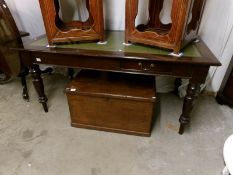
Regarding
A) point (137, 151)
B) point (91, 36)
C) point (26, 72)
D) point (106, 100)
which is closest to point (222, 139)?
point (137, 151)

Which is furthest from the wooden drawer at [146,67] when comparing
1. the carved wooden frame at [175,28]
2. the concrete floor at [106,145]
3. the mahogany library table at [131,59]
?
the concrete floor at [106,145]

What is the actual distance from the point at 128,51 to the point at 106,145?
0.69m

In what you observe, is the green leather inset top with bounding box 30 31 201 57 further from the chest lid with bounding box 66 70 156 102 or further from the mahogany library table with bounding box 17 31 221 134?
the chest lid with bounding box 66 70 156 102

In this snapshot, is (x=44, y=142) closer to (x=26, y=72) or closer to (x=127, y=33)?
(x=26, y=72)

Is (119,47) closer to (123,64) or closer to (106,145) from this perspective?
(123,64)

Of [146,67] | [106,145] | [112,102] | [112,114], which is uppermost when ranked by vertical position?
[146,67]

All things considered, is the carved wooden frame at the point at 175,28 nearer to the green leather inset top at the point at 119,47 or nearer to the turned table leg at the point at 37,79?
the green leather inset top at the point at 119,47

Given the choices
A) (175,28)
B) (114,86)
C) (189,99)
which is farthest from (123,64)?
(189,99)

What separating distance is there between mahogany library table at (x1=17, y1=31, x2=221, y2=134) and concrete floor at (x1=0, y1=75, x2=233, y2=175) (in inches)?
8.9

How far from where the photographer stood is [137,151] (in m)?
1.28

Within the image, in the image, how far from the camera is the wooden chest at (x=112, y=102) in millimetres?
1226

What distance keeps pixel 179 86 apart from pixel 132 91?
0.72m

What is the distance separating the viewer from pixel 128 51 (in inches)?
45.0

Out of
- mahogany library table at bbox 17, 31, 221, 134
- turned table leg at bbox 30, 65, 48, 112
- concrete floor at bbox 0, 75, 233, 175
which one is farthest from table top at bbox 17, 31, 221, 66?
concrete floor at bbox 0, 75, 233, 175
